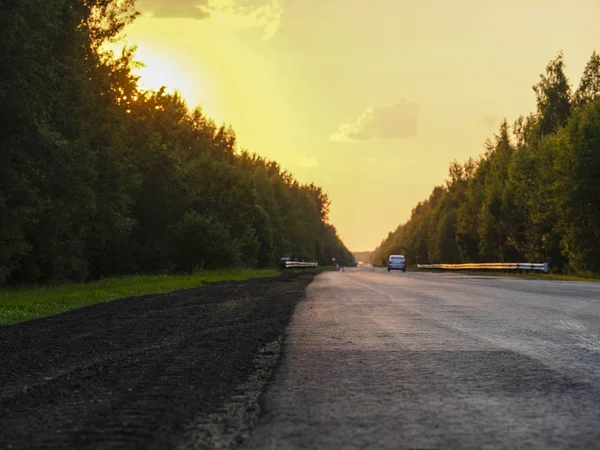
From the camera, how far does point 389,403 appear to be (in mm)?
4656

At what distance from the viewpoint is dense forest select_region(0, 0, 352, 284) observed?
21562mm

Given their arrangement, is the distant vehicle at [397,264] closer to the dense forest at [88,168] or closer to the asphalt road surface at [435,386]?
the dense forest at [88,168]

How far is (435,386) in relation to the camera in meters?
5.25

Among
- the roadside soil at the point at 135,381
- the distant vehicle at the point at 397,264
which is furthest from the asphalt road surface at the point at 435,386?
the distant vehicle at the point at 397,264

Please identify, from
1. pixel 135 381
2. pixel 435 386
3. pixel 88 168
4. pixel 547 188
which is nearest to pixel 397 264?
pixel 547 188

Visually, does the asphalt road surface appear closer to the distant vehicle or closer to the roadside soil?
the roadside soil

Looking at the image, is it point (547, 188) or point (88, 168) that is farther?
point (547, 188)

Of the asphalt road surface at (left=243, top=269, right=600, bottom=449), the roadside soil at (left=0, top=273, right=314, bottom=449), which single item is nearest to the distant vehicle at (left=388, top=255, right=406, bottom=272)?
the roadside soil at (left=0, top=273, right=314, bottom=449)

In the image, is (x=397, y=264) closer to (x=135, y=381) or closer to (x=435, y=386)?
(x=435, y=386)

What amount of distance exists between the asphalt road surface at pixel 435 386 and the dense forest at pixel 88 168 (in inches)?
617

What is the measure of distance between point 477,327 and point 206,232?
38340 mm

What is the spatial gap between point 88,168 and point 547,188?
36.7 m

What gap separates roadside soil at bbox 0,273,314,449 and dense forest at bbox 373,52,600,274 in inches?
1633

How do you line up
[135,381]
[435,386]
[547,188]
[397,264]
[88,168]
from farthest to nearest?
1. [397,264]
2. [547,188]
3. [88,168]
4. [135,381]
5. [435,386]
